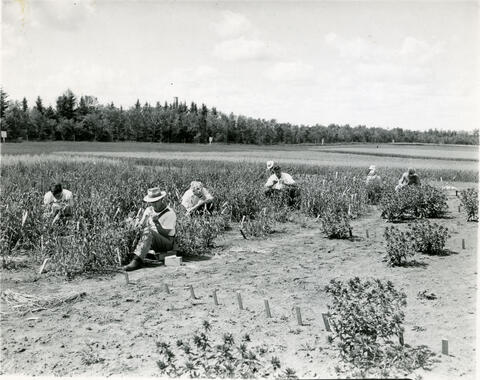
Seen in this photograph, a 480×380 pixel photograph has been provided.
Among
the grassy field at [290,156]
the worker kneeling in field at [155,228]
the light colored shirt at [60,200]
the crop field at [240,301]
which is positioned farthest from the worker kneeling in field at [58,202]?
the grassy field at [290,156]

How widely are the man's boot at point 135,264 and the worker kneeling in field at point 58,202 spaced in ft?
6.57

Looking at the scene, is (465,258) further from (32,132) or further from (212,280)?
(32,132)

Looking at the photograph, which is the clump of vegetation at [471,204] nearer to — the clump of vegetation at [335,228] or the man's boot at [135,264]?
the clump of vegetation at [335,228]

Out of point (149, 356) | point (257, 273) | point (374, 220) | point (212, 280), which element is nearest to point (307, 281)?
point (257, 273)

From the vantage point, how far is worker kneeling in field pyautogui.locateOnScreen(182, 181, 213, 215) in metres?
8.33

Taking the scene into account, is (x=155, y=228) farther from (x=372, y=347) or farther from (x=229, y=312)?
(x=372, y=347)

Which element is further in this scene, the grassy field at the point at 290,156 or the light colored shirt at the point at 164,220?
the grassy field at the point at 290,156

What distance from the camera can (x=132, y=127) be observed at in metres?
72.6

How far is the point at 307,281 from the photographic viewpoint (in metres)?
5.38

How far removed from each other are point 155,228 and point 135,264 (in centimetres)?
56

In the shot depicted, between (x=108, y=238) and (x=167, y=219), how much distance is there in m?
0.81

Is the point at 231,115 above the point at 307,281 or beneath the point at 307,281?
above

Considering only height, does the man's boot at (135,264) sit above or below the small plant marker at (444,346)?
below

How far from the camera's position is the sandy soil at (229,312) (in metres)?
3.43
